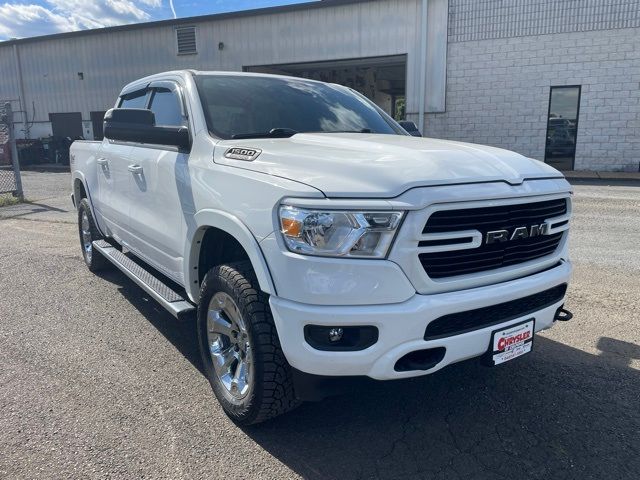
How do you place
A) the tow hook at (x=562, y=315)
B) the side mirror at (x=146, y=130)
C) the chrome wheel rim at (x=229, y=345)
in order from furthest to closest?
the side mirror at (x=146, y=130), the tow hook at (x=562, y=315), the chrome wheel rim at (x=229, y=345)

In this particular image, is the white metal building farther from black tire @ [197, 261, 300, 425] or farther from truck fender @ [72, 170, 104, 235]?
black tire @ [197, 261, 300, 425]

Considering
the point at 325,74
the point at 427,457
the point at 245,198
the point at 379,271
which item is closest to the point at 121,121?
the point at 245,198

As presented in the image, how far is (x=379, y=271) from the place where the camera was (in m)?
2.27

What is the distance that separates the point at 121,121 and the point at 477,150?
92.0 inches

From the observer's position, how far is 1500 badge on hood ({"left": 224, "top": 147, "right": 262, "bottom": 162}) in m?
2.86

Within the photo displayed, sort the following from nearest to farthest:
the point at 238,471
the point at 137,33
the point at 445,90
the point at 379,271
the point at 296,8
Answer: the point at 379,271 → the point at 238,471 → the point at 445,90 → the point at 296,8 → the point at 137,33

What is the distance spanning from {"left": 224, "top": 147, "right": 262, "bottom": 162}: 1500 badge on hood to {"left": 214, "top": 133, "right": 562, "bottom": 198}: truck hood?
2 cm

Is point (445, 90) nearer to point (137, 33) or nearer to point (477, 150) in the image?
point (137, 33)

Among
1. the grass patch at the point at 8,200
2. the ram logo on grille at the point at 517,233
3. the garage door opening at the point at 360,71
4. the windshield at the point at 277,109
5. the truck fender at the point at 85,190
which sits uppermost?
the garage door opening at the point at 360,71

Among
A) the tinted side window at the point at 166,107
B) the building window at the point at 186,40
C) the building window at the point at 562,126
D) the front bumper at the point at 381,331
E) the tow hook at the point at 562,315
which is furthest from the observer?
the building window at the point at 186,40

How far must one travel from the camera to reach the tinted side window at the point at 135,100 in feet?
15.3

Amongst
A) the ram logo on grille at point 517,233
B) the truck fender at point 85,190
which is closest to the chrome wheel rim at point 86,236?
the truck fender at point 85,190

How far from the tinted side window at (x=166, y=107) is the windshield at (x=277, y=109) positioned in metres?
0.28

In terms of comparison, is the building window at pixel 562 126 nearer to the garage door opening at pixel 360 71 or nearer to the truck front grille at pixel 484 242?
the garage door opening at pixel 360 71
